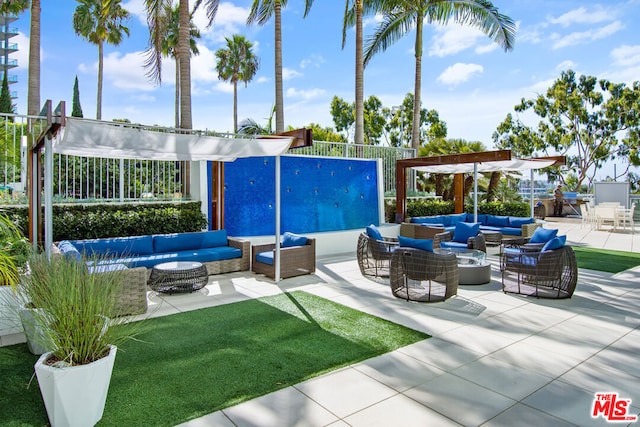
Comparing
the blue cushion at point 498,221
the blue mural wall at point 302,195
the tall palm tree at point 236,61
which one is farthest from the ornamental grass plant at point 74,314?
the tall palm tree at point 236,61

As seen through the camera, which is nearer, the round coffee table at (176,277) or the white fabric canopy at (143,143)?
the white fabric canopy at (143,143)

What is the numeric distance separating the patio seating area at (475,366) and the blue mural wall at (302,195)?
3.40 metres

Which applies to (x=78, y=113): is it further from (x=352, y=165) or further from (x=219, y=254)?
(x=219, y=254)

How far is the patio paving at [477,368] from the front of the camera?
2.99 metres

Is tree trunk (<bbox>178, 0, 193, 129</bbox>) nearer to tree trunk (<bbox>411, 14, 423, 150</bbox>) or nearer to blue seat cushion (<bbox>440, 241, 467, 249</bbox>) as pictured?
blue seat cushion (<bbox>440, 241, 467, 249</bbox>)

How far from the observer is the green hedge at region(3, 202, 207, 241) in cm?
734

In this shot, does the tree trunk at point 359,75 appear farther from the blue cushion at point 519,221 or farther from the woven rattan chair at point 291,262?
the woven rattan chair at point 291,262

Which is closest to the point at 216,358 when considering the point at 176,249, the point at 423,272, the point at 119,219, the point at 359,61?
the point at 423,272

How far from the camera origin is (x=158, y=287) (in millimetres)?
6211

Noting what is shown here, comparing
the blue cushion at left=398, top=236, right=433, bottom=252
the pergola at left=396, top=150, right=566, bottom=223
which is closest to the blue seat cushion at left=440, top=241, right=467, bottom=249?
the pergola at left=396, top=150, right=566, bottom=223

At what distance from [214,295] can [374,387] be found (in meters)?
3.65

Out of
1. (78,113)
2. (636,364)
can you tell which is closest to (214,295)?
(636,364)

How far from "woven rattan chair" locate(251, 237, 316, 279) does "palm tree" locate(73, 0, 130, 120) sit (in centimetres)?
1775

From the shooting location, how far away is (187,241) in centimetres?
778
